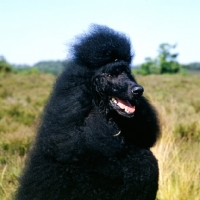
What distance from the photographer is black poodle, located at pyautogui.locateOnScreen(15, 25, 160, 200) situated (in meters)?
3.42

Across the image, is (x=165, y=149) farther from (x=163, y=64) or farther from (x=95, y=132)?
(x=163, y=64)

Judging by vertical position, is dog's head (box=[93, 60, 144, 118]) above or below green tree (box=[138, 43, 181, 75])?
above

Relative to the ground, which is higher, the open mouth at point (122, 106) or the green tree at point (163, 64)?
the open mouth at point (122, 106)

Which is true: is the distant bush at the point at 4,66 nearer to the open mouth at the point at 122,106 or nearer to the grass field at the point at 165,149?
the grass field at the point at 165,149

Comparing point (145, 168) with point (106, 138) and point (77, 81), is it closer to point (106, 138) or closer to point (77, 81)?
point (106, 138)

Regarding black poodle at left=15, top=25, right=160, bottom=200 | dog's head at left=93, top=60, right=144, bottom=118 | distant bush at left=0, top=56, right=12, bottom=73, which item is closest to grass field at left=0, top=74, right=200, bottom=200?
black poodle at left=15, top=25, right=160, bottom=200

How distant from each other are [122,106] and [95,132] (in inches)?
12.6

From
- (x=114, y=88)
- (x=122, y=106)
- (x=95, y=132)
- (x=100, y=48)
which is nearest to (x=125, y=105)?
(x=122, y=106)

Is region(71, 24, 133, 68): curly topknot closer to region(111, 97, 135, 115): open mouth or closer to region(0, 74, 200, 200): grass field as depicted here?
region(111, 97, 135, 115): open mouth

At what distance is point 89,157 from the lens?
341cm

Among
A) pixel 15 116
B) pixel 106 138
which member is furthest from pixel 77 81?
pixel 15 116

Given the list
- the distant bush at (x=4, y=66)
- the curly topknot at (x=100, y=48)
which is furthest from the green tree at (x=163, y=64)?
the curly topknot at (x=100, y=48)

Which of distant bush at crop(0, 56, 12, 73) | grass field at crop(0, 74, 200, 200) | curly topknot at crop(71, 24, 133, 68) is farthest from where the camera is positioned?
distant bush at crop(0, 56, 12, 73)

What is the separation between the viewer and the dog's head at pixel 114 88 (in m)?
3.48
